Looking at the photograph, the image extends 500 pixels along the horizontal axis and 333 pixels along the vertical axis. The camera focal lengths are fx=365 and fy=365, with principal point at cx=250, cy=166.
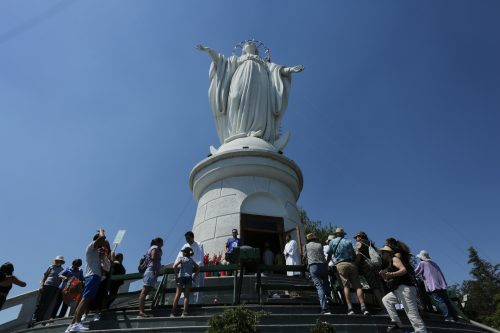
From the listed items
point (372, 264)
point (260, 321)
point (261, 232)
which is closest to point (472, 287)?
point (261, 232)

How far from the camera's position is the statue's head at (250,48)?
1819 centimetres

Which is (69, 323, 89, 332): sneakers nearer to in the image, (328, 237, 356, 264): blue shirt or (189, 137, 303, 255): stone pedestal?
(328, 237, 356, 264): blue shirt

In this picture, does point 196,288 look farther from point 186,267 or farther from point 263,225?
point 263,225

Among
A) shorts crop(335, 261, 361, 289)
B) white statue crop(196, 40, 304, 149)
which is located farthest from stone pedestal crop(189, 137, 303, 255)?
shorts crop(335, 261, 361, 289)

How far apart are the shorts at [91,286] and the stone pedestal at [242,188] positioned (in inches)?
232

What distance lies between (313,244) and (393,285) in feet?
4.80

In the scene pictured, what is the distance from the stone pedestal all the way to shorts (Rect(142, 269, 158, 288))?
18.0ft

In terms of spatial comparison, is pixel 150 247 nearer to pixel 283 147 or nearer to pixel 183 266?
pixel 183 266

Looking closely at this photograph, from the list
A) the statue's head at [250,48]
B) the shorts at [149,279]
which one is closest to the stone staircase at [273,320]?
the shorts at [149,279]

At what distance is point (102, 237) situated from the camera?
246 inches

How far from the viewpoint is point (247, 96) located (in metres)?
15.7

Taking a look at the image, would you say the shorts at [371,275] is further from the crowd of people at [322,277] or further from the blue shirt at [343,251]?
the blue shirt at [343,251]

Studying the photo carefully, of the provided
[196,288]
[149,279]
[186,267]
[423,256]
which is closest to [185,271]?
[186,267]

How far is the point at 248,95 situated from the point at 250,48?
149 inches
